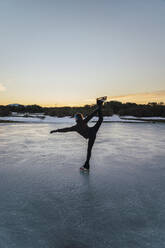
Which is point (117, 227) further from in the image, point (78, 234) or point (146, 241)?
point (78, 234)

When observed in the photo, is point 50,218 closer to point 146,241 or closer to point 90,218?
point 90,218

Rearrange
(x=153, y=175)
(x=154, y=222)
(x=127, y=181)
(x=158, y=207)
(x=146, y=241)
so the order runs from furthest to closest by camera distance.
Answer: (x=153, y=175) → (x=127, y=181) → (x=158, y=207) → (x=154, y=222) → (x=146, y=241)

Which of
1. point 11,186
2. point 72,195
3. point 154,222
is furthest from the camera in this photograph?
point 11,186

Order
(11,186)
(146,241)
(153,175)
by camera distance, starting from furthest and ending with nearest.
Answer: (153,175) → (11,186) → (146,241)

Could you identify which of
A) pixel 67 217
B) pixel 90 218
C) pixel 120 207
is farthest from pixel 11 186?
pixel 120 207

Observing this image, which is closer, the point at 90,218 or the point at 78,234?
the point at 78,234

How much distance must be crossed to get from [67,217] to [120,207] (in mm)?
763

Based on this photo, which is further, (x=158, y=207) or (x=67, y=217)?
(x=158, y=207)

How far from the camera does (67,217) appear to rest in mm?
2090

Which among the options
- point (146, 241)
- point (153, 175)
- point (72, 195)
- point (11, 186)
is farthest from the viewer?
point (153, 175)

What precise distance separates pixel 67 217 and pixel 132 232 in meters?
0.79

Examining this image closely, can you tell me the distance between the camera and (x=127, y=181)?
3.32 m

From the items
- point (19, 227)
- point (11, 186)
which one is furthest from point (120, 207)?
point (11, 186)

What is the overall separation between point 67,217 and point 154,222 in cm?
106
